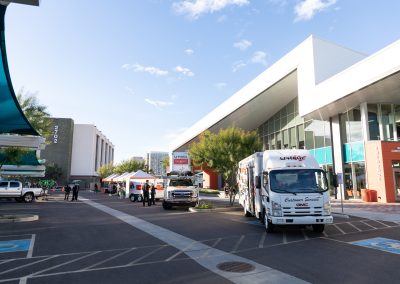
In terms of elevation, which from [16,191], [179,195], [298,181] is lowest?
[179,195]

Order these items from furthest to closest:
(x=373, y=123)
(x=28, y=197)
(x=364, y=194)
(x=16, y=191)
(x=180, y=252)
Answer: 1. (x=28, y=197)
2. (x=16, y=191)
3. (x=373, y=123)
4. (x=364, y=194)
5. (x=180, y=252)

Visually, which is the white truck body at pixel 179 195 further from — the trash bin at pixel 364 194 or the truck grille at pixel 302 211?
the trash bin at pixel 364 194

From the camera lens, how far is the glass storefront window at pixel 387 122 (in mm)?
27609

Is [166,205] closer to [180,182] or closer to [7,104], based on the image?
[180,182]

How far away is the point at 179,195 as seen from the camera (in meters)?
22.4

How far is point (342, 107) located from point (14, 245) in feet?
87.3

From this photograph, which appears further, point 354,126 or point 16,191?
point 16,191

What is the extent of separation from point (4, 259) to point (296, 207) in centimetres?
864

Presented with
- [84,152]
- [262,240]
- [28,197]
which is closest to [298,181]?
[262,240]

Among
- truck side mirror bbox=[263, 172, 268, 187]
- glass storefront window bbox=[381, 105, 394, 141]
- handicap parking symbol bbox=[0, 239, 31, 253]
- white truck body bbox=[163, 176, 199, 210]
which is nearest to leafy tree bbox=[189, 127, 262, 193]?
white truck body bbox=[163, 176, 199, 210]

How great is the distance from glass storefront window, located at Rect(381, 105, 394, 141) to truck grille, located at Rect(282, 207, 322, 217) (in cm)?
2018

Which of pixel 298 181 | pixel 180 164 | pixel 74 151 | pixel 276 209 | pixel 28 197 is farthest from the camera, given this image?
pixel 74 151

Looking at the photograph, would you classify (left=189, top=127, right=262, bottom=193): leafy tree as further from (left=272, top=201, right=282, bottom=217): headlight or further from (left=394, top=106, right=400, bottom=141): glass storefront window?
(left=272, top=201, right=282, bottom=217): headlight

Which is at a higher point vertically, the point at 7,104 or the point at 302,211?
the point at 7,104
